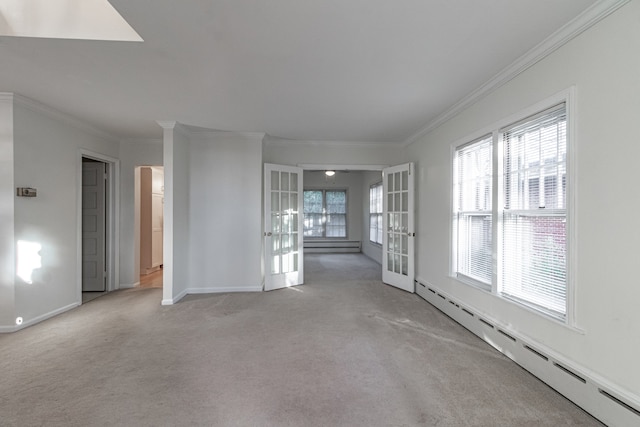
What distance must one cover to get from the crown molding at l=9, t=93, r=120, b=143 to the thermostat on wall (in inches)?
37.1

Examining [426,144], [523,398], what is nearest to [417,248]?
[426,144]

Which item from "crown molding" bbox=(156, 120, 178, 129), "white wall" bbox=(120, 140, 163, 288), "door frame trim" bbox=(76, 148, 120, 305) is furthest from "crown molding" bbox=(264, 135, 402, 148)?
"door frame trim" bbox=(76, 148, 120, 305)

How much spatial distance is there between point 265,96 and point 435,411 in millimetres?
3241

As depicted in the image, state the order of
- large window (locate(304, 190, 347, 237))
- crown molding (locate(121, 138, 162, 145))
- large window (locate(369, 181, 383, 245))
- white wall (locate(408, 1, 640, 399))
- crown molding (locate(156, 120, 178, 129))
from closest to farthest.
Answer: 1. white wall (locate(408, 1, 640, 399))
2. crown molding (locate(156, 120, 178, 129))
3. crown molding (locate(121, 138, 162, 145))
4. large window (locate(369, 181, 383, 245))
5. large window (locate(304, 190, 347, 237))

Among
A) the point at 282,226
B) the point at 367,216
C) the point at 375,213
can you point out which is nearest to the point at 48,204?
the point at 282,226

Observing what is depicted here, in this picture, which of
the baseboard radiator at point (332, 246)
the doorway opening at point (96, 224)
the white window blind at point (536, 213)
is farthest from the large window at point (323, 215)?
the white window blind at point (536, 213)

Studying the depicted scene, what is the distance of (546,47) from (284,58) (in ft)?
6.58

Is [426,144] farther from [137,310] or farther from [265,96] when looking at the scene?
[137,310]

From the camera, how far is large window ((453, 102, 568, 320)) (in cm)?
229

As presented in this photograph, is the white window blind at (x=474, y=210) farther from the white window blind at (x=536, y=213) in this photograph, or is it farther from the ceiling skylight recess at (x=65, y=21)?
the ceiling skylight recess at (x=65, y=21)

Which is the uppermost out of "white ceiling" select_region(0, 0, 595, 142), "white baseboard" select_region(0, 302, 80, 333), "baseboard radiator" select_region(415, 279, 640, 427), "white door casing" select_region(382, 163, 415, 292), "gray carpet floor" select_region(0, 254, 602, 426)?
"white ceiling" select_region(0, 0, 595, 142)

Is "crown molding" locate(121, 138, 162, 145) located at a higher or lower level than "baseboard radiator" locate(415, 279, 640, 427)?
higher

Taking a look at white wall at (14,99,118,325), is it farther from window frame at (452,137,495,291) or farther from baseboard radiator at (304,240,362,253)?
baseboard radiator at (304,240,362,253)

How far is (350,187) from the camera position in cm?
1011
